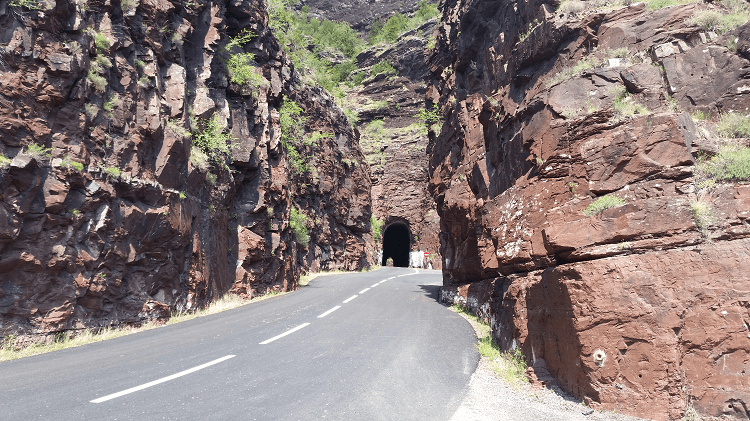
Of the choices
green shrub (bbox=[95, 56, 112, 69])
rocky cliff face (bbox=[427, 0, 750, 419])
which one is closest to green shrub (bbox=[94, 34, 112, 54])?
green shrub (bbox=[95, 56, 112, 69])

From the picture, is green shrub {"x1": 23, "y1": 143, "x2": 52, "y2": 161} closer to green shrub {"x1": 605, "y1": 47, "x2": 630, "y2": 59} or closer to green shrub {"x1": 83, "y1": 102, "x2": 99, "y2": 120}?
green shrub {"x1": 83, "y1": 102, "x2": 99, "y2": 120}

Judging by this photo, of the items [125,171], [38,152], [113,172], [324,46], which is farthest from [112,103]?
[324,46]

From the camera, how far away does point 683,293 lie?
4531 millimetres

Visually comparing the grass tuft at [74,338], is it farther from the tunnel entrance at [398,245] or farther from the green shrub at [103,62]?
the tunnel entrance at [398,245]

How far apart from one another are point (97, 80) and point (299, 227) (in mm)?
16385

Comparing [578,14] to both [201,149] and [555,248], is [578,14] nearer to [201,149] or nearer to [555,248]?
[555,248]

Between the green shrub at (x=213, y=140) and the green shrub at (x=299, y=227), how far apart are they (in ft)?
29.8

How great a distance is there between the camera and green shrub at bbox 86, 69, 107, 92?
1055 centimetres

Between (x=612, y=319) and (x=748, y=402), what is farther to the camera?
(x=612, y=319)

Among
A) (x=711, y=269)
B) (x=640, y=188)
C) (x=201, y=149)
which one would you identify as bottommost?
(x=711, y=269)

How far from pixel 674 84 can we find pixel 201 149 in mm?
14491

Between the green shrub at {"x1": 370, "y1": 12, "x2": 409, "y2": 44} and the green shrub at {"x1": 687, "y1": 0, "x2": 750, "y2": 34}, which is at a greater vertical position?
the green shrub at {"x1": 370, "y1": 12, "x2": 409, "y2": 44}

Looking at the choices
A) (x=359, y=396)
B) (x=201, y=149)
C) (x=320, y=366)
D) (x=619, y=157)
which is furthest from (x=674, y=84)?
(x=201, y=149)

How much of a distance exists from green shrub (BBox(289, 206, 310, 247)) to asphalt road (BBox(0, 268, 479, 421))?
1488 cm
